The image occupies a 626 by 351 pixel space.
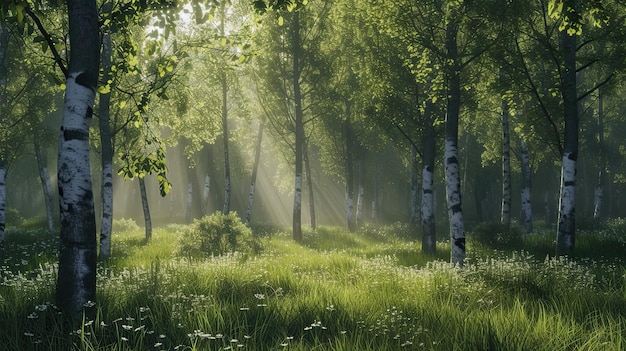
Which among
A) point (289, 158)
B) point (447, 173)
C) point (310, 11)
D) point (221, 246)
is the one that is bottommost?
point (221, 246)

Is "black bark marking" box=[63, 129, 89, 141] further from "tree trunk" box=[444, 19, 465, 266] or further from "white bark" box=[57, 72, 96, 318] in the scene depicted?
"tree trunk" box=[444, 19, 465, 266]

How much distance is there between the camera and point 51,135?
21531mm

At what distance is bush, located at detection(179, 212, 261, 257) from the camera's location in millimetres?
15836

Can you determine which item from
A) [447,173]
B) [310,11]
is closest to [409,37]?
[447,173]

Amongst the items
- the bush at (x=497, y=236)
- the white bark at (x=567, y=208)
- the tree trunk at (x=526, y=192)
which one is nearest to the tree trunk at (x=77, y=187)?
the white bark at (x=567, y=208)

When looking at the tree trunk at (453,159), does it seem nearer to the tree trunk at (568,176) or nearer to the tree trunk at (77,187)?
the tree trunk at (568,176)

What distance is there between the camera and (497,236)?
17203mm

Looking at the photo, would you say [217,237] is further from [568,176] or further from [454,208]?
[568,176]

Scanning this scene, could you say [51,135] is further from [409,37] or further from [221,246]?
[409,37]

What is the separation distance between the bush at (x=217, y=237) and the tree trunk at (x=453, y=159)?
7281 millimetres

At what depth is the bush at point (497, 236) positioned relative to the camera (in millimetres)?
16906

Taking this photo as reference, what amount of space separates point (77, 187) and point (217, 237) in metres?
11.1

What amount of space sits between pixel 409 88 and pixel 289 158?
19.5 metres

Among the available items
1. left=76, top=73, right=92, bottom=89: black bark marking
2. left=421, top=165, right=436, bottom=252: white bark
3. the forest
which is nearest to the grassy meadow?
the forest
